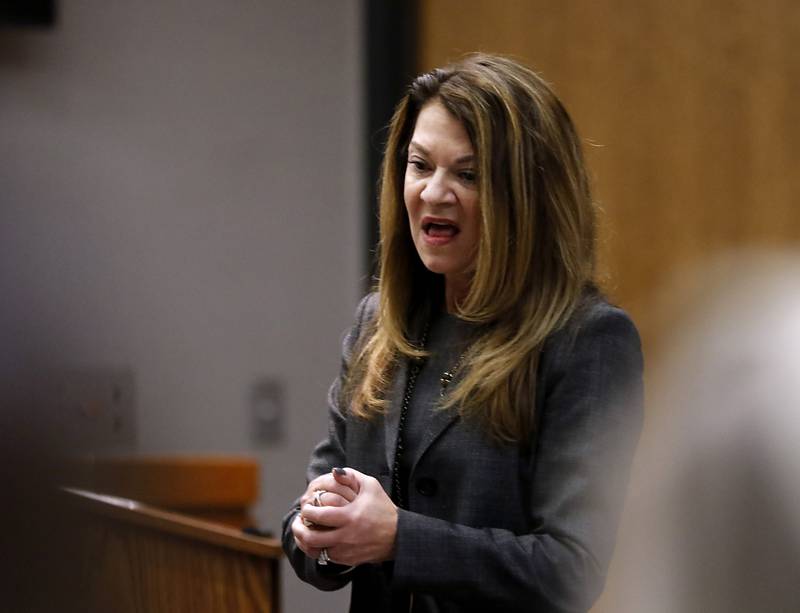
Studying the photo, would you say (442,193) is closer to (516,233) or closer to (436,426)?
(516,233)

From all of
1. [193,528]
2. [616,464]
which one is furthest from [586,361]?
[193,528]

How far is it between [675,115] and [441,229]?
7.50 ft

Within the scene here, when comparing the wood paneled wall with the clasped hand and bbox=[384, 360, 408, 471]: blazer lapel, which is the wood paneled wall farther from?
the clasped hand

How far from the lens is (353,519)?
170 centimetres

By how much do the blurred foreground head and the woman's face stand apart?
70 cm

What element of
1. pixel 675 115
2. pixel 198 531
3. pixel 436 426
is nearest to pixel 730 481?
pixel 436 426

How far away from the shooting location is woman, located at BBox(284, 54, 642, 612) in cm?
171

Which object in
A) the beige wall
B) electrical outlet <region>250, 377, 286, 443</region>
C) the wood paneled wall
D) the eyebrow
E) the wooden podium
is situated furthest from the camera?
electrical outlet <region>250, 377, 286, 443</region>

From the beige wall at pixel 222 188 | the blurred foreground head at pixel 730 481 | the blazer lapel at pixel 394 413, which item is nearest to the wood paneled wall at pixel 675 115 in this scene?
the beige wall at pixel 222 188

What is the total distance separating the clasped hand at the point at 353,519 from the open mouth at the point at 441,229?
13.6 inches

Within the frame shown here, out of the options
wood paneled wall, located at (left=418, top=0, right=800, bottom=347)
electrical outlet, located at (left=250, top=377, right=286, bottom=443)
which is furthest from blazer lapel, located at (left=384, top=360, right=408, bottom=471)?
electrical outlet, located at (left=250, top=377, right=286, bottom=443)

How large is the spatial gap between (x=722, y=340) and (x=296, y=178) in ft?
11.1

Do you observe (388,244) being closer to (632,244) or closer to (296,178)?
Answer: (632,244)

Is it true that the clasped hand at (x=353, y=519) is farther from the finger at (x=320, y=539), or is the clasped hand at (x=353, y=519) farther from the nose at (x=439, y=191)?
the nose at (x=439, y=191)
